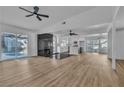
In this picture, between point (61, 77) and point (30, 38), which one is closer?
point (61, 77)

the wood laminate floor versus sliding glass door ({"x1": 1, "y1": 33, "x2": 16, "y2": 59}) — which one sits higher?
sliding glass door ({"x1": 1, "y1": 33, "x2": 16, "y2": 59})

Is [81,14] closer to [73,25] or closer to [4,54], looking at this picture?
[73,25]

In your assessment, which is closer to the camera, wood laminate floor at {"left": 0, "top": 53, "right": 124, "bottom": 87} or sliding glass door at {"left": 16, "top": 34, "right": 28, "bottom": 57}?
wood laminate floor at {"left": 0, "top": 53, "right": 124, "bottom": 87}

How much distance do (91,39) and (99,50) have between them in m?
2.14

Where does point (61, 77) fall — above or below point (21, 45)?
below

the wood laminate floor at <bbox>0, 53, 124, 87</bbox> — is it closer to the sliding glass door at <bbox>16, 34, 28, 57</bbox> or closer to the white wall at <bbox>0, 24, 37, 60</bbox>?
the sliding glass door at <bbox>16, 34, 28, 57</bbox>

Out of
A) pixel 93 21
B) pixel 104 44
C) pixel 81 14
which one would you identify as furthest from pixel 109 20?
pixel 104 44

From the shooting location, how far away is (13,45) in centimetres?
792

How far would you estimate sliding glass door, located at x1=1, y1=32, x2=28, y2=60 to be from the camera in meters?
7.07

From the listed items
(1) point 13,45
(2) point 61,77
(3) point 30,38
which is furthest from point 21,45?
(2) point 61,77

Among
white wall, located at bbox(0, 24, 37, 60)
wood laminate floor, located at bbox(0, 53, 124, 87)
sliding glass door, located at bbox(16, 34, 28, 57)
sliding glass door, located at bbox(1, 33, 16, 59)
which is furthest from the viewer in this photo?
sliding glass door, located at bbox(16, 34, 28, 57)

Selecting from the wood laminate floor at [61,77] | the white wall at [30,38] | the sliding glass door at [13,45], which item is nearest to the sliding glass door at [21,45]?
the sliding glass door at [13,45]

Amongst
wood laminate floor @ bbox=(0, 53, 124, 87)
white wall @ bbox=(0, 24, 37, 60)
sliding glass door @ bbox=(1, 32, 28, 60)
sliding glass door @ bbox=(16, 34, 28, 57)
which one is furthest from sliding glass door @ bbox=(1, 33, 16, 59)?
wood laminate floor @ bbox=(0, 53, 124, 87)

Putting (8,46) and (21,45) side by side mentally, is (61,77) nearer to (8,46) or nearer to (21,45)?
(8,46)
